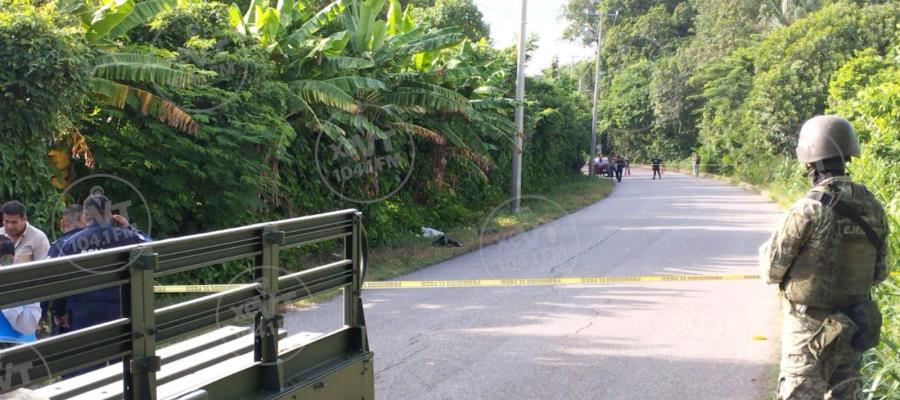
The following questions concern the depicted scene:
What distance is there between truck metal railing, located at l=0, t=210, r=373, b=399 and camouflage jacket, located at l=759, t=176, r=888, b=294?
2132mm

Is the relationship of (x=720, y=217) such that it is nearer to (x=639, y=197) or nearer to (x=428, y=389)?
(x=639, y=197)

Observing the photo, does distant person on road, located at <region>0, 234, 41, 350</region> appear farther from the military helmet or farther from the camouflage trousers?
the military helmet

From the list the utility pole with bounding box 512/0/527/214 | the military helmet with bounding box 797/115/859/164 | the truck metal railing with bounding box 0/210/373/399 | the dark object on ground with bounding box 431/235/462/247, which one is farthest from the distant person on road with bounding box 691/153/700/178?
the truck metal railing with bounding box 0/210/373/399

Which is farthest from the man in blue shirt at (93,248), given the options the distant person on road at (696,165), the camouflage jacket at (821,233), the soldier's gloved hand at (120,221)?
the distant person on road at (696,165)

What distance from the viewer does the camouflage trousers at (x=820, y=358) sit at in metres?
3.84

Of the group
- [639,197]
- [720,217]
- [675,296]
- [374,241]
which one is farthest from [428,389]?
[639,197]

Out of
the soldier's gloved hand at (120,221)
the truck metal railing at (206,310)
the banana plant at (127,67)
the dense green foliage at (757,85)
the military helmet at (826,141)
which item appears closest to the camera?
the truck metal railing at (206,310)

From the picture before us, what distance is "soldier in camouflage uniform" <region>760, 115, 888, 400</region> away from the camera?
387 centimetres

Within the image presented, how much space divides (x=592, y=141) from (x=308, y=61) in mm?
31844

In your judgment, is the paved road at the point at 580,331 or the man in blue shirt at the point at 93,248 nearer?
the man in blue shirt at the point at 93,248

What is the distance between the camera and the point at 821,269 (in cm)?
389

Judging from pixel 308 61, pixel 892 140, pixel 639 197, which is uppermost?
pixel 308 61

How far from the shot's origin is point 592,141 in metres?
42.3

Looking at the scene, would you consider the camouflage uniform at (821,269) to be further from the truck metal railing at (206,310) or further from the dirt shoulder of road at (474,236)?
the dirt shoulder of road at (474,236)
